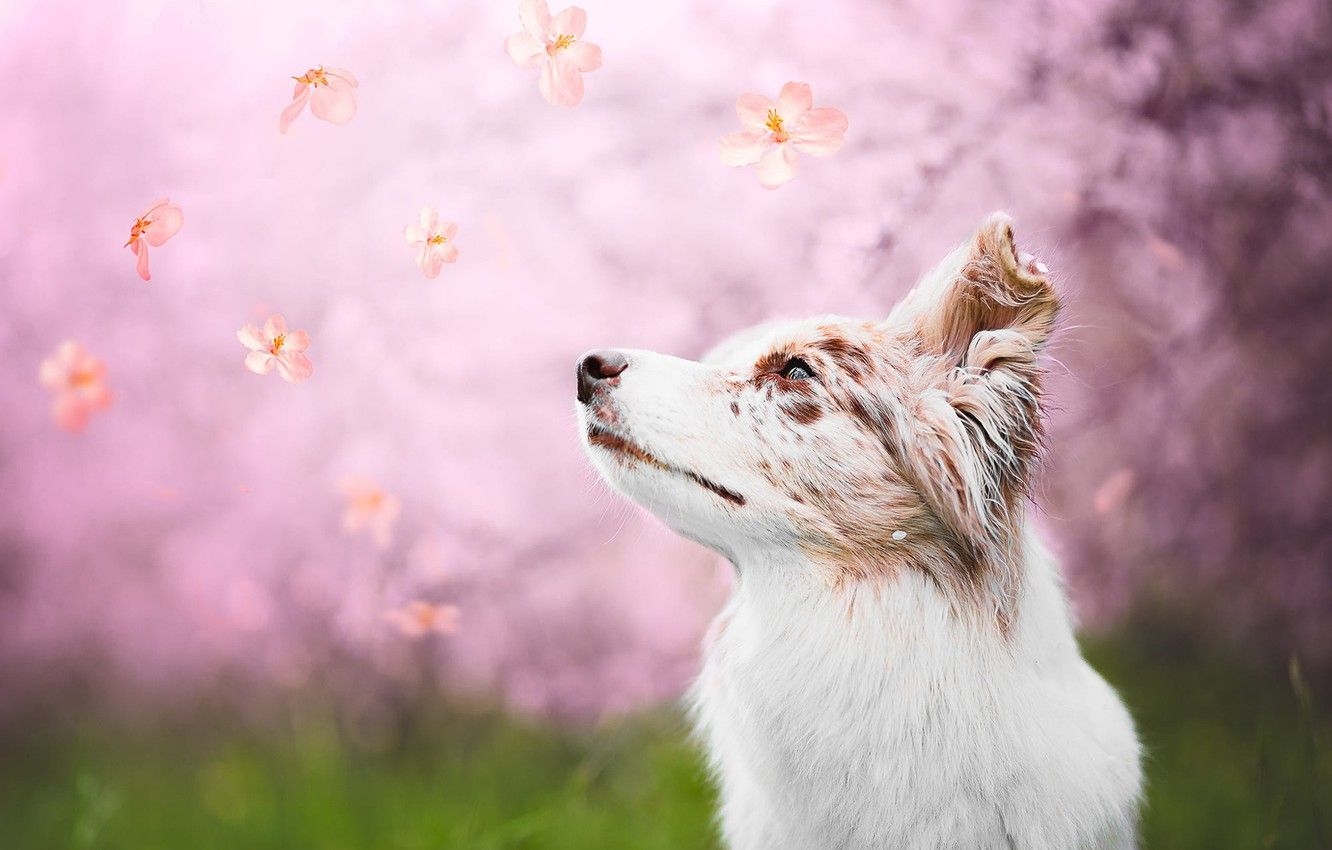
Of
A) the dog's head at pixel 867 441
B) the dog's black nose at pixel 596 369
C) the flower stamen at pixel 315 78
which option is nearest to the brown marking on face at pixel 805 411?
the dog's head at pixel 867 441

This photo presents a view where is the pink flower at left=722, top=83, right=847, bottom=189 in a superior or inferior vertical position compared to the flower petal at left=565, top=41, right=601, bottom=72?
inferior

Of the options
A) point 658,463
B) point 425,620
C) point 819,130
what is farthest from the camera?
point 425,620

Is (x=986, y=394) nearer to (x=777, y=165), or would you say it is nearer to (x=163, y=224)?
(x=777, y=165)

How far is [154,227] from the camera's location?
183cm

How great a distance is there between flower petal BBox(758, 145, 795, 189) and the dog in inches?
19.3

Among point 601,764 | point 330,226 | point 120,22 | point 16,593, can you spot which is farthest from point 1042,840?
point 120,22

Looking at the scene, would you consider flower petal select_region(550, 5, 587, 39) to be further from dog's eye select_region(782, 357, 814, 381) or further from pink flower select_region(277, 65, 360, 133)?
dog's eye select_region(782, 357, 814, 381)

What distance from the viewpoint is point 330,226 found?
5.94 feet

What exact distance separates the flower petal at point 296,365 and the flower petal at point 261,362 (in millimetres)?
17

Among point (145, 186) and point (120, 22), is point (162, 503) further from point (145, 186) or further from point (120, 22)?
point (120, 22)

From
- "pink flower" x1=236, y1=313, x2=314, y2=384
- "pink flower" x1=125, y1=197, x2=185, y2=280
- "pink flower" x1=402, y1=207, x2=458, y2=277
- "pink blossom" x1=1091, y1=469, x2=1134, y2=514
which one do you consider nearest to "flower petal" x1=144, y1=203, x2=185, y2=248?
"pink flower" x1=125, y1=197, x2=185, y2=280

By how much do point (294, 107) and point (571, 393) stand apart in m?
0.74

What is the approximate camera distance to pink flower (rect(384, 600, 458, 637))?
5.86ft

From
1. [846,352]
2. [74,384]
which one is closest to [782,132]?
[846,352]
